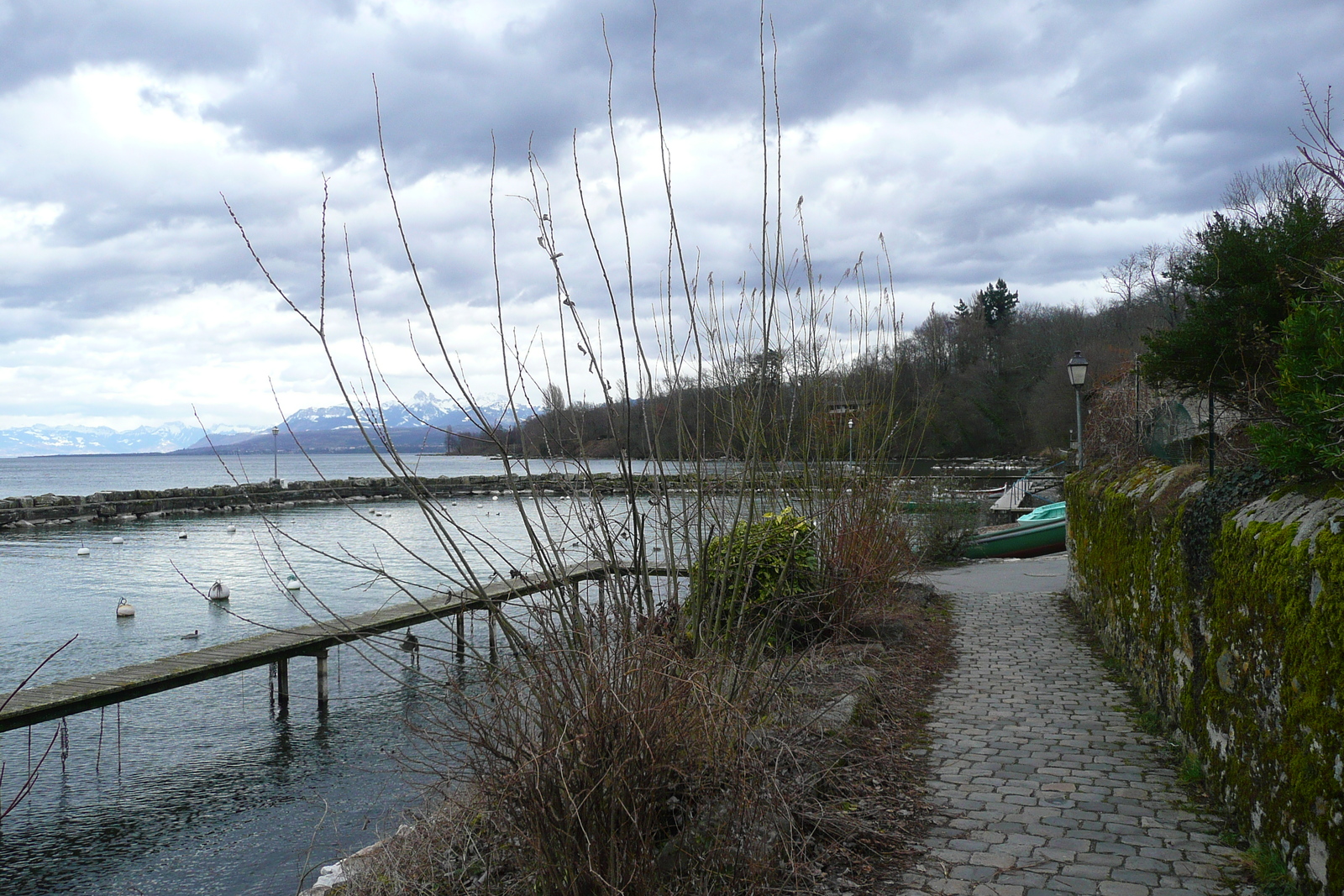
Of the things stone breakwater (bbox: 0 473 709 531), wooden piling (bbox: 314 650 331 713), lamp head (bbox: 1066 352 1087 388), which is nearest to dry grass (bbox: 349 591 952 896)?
wooden piling (bbox: 314 650 331 713)

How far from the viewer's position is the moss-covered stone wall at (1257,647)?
2723mm

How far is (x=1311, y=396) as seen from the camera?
3.21 metres

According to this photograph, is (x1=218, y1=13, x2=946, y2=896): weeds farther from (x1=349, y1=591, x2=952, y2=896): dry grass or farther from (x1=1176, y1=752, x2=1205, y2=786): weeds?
(x1=1176, y1=752, x2=1205, y2=786): weeds

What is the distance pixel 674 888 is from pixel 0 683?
12.4m

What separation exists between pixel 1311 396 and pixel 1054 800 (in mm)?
2243

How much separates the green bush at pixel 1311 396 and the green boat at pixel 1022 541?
13.9 metres

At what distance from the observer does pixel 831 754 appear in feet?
13.9

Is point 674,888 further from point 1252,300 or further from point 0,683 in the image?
point 0,683

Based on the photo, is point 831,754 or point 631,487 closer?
point 631,487

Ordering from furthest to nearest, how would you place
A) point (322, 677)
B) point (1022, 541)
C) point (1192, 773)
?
point (1022, 541)
point (322, 677)
point (1192, 773)

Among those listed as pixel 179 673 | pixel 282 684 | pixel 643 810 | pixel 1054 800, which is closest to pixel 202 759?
pixel 179 673

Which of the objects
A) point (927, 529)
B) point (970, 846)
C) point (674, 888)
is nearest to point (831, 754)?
point (970, 846)

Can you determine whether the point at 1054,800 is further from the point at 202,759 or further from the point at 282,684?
the point at 282,684

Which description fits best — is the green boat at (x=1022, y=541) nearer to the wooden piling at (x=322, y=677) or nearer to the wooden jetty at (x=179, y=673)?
the wooden jetty at (x=179, y=673)
